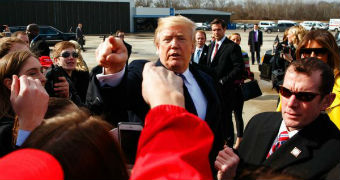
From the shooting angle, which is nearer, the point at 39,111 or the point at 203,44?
the point at 39,111

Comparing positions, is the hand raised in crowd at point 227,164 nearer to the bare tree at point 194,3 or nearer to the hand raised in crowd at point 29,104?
the hand raised in crowd at point 29,104

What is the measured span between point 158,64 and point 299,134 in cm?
113

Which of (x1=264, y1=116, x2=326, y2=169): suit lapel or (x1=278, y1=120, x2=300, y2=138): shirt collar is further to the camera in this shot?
(x1=278, y1=120, x2=300, y2=138): shirt collar

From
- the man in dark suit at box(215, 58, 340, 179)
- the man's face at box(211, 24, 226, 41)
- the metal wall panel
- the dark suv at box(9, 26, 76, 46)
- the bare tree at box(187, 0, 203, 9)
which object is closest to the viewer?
the man in dark suit at box(215, 58, 340, 179)

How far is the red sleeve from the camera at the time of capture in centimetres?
76

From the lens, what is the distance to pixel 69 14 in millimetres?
40438

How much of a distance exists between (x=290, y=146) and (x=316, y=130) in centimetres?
18

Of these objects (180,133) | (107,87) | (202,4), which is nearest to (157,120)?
(180,133)

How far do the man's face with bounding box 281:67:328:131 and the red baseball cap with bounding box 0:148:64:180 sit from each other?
150 cm

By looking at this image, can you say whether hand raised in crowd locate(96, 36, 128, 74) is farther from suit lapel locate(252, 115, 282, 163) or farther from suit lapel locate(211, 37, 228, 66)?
suit lapel locate(211, 37, 228, 66)

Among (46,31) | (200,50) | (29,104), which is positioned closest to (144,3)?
(46,31)

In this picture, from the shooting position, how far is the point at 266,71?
7.02m

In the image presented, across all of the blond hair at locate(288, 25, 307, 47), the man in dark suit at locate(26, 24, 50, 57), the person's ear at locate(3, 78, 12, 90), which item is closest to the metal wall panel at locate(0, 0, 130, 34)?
the man in dark suit at locate(26, 24, 50, 57)

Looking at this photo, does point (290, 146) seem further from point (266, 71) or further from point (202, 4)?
point (202, 4)
